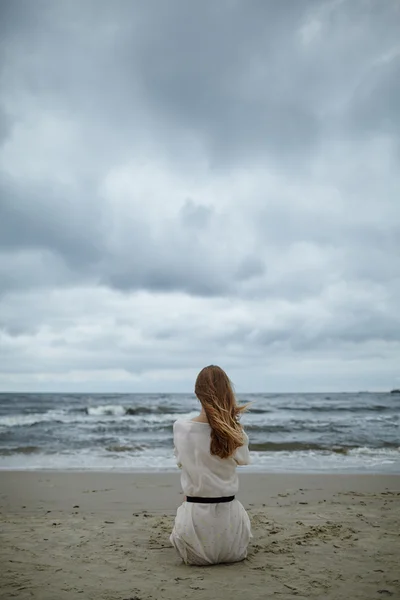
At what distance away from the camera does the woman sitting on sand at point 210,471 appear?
11.9 ft

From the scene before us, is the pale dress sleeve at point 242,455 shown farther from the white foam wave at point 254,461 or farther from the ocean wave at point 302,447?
the ocean wave at point 302,447

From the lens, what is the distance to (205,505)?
3.71 metres

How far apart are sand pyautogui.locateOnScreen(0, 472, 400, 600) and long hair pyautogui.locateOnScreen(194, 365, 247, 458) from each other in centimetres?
97

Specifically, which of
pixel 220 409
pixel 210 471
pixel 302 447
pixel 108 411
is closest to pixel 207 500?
pixel 210 471

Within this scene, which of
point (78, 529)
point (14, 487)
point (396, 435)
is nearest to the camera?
point (78, 529)

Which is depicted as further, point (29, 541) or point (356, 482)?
point (356, 482)

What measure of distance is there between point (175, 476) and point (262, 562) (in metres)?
4.93

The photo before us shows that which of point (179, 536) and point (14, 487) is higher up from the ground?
point (179, 536)

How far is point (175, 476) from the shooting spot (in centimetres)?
863

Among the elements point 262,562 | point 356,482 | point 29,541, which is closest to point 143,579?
point 262,562

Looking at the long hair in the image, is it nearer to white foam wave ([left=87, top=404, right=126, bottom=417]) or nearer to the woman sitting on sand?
the woman sitting on sand

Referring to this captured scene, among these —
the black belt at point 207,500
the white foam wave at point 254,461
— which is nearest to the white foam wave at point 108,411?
the white foam wave at point 254,461

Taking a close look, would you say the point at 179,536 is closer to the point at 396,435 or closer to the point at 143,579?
the point at 143,579

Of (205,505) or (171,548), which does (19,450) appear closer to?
(171,548)
